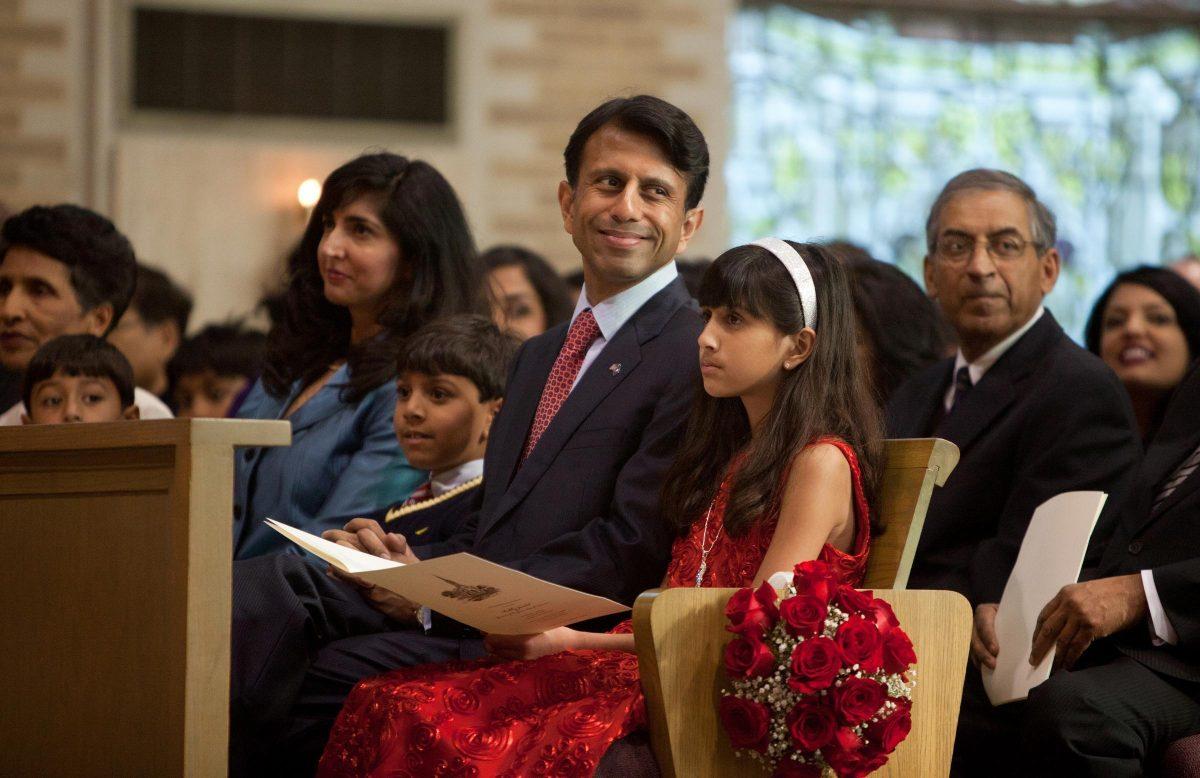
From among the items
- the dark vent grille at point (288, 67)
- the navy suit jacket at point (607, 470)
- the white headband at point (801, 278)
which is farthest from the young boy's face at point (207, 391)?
the white headband at point (801, 278)

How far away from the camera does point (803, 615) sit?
Result: 2.63 m

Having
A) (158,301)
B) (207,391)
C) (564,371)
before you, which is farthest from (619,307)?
(207,391)

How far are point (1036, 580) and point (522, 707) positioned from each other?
3.69 feet

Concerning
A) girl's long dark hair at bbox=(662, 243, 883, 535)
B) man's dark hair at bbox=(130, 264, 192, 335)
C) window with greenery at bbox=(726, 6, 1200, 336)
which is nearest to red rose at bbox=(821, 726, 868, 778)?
girl's long dark hair at bbox=(662, 243, 883, 535)

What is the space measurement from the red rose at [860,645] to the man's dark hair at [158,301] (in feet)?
14.3

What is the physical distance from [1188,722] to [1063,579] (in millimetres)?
415

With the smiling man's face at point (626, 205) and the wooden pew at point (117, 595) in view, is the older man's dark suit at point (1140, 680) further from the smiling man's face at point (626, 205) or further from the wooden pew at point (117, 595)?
the wooden pew at point (117, 595)

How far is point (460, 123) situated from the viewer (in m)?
9.23

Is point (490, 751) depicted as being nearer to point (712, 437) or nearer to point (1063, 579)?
point (712, 437)

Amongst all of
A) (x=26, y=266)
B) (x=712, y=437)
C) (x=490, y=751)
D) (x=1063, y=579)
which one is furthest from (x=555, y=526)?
(x=26, y=266)

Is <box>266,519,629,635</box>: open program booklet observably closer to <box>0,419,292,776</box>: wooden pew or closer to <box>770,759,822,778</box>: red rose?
<box>0,419,292,776</box>: wooden pew

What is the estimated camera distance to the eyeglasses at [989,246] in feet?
13.5

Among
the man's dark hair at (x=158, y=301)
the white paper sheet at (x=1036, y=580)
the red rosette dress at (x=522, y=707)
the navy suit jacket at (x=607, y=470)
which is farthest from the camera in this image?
the man's dark hair at (x=158, y=301)

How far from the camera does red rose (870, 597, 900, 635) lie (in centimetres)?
267
